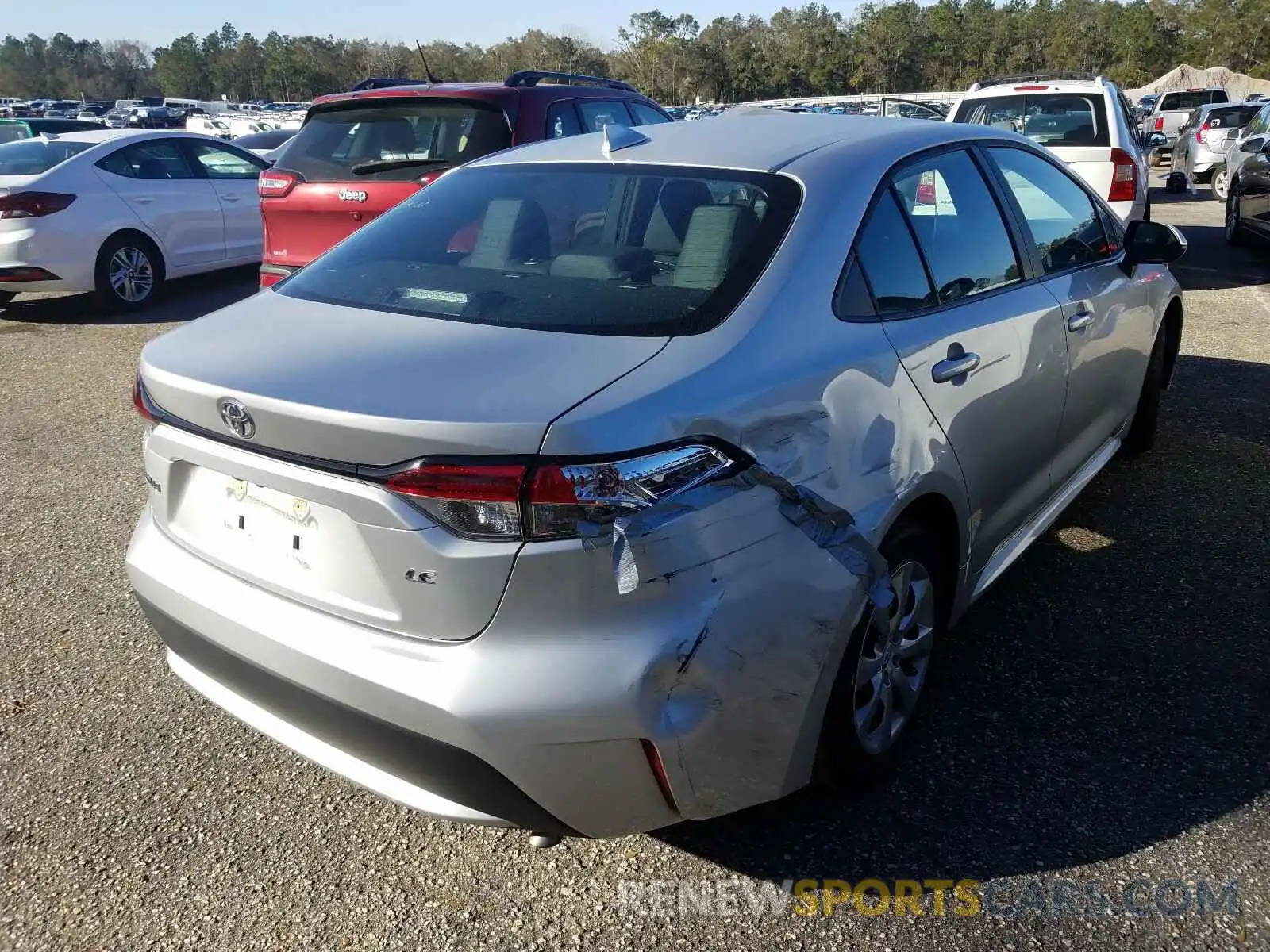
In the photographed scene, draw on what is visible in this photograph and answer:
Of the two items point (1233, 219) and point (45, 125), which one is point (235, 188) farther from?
point (1233, 219)

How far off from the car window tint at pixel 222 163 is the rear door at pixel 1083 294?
8.25 meters

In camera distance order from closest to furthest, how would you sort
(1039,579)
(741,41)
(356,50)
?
(1039,579) < (741,41) < (356,50)

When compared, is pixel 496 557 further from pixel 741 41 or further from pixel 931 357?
pixel 741 41

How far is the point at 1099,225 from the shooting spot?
13.2 feet

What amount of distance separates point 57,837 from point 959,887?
2151mm

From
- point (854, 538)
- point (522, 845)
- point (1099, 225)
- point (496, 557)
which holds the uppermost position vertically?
point (1099, 225)

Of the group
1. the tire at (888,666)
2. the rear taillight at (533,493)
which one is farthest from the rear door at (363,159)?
the rear taillight at (533,493)

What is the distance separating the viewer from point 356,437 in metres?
1.90

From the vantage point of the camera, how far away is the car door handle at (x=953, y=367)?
262 centimetres

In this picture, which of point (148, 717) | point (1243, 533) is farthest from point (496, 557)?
point (1243, 533)

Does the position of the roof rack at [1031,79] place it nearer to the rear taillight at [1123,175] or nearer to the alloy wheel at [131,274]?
the rear taillight at [1123,175]

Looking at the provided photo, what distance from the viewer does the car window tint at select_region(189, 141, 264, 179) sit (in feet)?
32.9

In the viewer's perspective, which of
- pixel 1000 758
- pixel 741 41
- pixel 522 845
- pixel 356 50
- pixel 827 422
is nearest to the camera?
pixel 827 422

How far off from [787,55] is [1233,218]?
93151 mm
